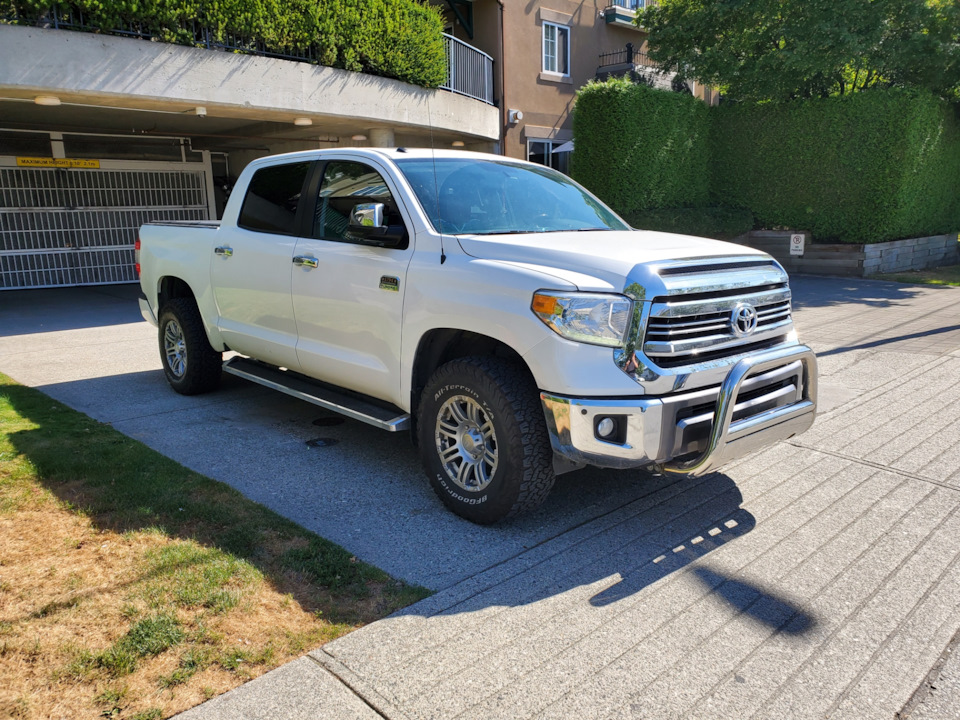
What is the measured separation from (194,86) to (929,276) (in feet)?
49.5

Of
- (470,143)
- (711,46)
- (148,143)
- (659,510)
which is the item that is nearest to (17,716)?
(659,510)

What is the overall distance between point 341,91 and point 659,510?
33.9 ft

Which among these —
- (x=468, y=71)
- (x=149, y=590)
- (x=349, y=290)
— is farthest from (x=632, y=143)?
(x=149, y=590)

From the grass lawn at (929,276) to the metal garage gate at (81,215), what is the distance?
50.4ft

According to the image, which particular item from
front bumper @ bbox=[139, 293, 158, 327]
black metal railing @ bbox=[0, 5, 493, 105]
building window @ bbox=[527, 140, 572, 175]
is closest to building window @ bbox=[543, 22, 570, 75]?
building window @ bbox=[527, 140, 572, 175]

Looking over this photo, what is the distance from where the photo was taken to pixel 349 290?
4.78m

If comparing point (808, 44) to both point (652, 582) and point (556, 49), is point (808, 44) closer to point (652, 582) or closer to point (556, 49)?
point (556, 49)

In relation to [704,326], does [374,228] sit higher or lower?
higher

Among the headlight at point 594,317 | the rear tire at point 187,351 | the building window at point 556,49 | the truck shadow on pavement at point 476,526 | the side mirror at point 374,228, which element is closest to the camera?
the truck shadow on pavement at point 476,526

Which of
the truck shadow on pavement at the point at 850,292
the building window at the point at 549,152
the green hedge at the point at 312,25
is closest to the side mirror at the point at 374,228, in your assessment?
the green hedge at the point at 312,25

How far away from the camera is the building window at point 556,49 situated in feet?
70.0

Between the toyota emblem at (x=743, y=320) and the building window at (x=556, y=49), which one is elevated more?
the building window at (x=556, y=49)

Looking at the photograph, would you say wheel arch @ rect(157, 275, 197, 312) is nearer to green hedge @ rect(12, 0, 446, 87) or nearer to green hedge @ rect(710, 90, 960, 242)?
green hedge @ rect(12, 0, 446, 87)

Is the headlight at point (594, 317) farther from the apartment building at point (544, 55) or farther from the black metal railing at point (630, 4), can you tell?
the black metal railing at point (630, 4)
